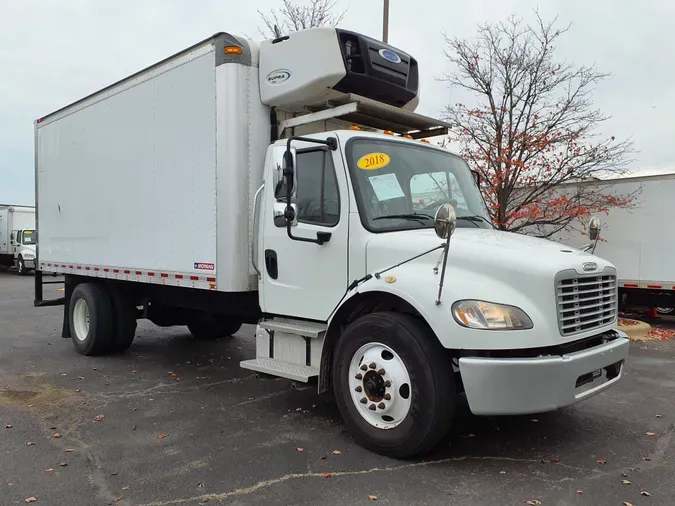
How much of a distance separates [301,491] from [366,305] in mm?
1554

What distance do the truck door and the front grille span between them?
67.7 inches

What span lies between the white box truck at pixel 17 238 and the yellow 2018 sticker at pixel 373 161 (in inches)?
1031

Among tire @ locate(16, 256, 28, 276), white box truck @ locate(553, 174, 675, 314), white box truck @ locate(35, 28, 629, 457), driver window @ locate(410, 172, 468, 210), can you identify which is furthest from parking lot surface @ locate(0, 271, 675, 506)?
tire @ locate(16, 256, 28, 276)

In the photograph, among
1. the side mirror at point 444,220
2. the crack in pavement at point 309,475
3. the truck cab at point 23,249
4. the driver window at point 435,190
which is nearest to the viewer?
the crack in pavement at point 309,475

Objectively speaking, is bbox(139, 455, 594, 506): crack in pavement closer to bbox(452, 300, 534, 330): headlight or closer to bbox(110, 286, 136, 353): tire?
bbox(452, 300, 534, 330): headlight

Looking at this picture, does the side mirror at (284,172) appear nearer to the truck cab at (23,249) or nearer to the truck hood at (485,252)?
the truck hood at (485,252)

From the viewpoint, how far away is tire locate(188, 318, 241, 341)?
9.05 m

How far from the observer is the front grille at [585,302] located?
13.1 ft

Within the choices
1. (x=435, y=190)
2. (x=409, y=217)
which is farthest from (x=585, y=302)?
(x=435, y=190)

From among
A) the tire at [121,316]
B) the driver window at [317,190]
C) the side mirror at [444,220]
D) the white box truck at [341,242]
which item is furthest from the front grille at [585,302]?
the tire at [121,316]

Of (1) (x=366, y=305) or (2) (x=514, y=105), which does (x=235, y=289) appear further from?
(2) (x=514, y=105)

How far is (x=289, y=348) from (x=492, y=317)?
214 centimetres

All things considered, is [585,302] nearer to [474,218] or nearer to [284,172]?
[474,218]

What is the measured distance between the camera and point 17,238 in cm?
2784
